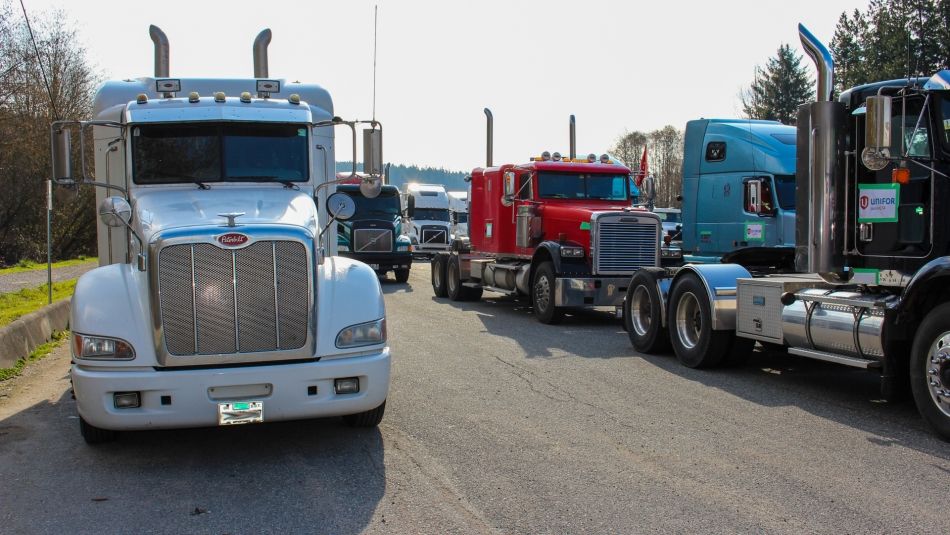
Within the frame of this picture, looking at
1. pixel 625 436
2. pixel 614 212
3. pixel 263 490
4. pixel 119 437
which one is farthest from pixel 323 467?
pixel 614 212

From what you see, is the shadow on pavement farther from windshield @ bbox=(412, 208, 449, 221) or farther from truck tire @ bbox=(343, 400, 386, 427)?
windshield @ bbox=(412, 208, 449, 221)

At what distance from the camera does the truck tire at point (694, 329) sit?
32.9 feet

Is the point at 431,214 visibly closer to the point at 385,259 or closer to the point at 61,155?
the point at 385,259

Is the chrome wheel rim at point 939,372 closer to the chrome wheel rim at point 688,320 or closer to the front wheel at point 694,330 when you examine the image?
the front wheel at point 694,330

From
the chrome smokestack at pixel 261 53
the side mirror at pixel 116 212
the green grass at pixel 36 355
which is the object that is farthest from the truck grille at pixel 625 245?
the side mirror at pixel 116 212

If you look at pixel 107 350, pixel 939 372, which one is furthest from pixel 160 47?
pixel 939 372

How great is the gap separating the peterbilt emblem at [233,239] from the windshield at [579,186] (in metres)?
10.7

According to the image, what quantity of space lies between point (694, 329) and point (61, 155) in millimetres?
7227

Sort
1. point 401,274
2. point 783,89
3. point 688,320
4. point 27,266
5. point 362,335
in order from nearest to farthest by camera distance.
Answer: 1. point 362,335
2. point 688,320
3. point 401,274
4. point 27,266
5. point 783,89

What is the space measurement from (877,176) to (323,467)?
18.4 ft

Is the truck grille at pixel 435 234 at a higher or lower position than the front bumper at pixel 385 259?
higher

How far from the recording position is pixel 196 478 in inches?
230

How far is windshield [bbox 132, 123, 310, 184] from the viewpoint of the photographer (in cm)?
805

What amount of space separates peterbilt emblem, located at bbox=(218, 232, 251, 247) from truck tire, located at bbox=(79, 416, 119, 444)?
1.70 metres
